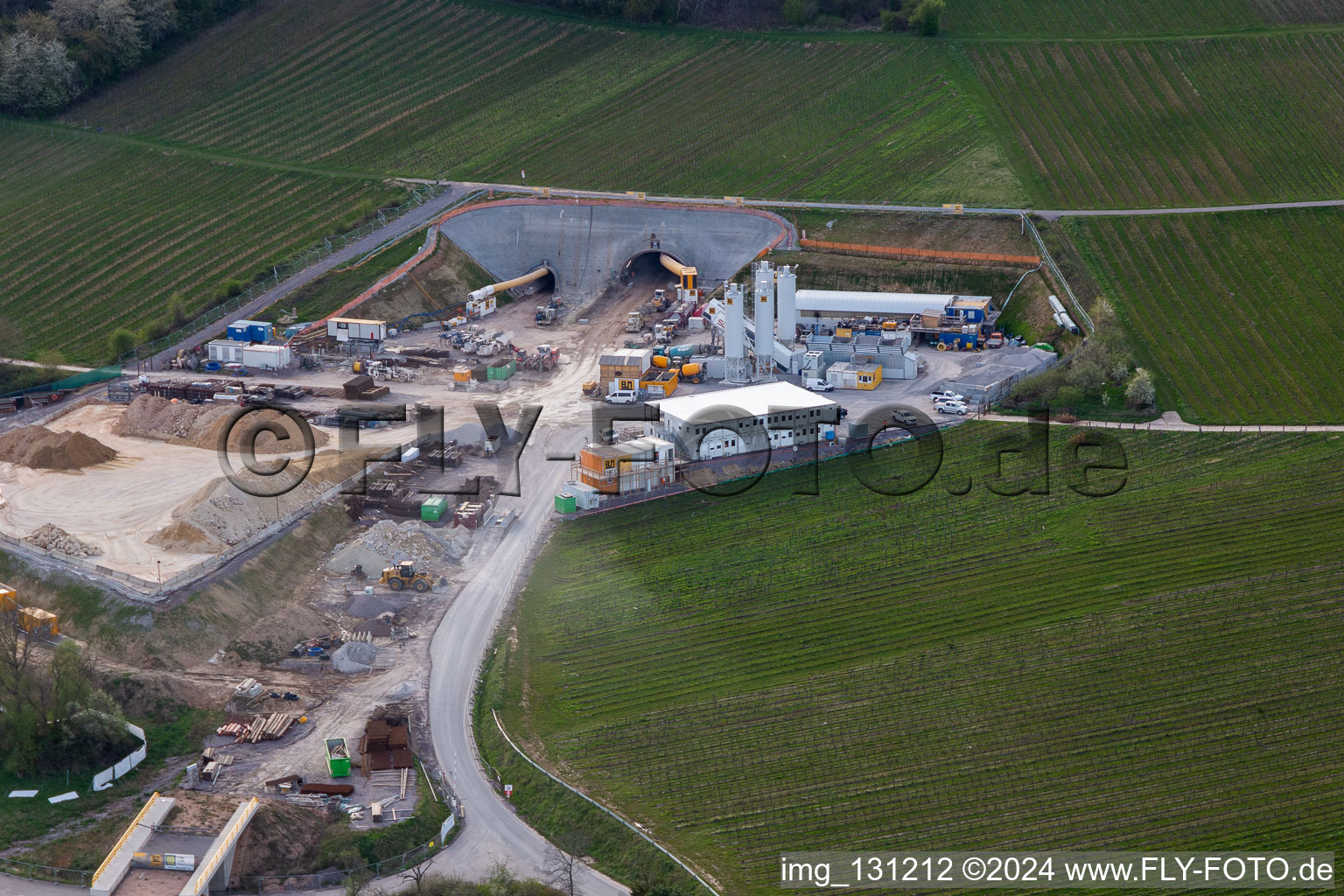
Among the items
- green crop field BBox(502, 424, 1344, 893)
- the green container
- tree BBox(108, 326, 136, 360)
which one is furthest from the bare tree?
tree BBox(108, 326, 136, 360)

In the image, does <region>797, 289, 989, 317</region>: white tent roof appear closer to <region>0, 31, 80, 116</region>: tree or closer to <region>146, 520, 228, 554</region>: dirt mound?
<region>146, 520, 228, 554</region>: dirt mound

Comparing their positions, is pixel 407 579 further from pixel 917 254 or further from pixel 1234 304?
pixel 1234 304

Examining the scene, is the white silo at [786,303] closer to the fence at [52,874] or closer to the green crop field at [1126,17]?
the green crop field at [1126,17]

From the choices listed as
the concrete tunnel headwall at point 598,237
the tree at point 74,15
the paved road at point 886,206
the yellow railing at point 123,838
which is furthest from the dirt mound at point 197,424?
the tree at point 74,15

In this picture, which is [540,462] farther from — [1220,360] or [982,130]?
[982,130]

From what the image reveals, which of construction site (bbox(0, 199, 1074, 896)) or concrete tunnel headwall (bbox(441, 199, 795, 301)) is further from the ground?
concrete tunnel headwall (bbox(441, 199, 795, 301))
